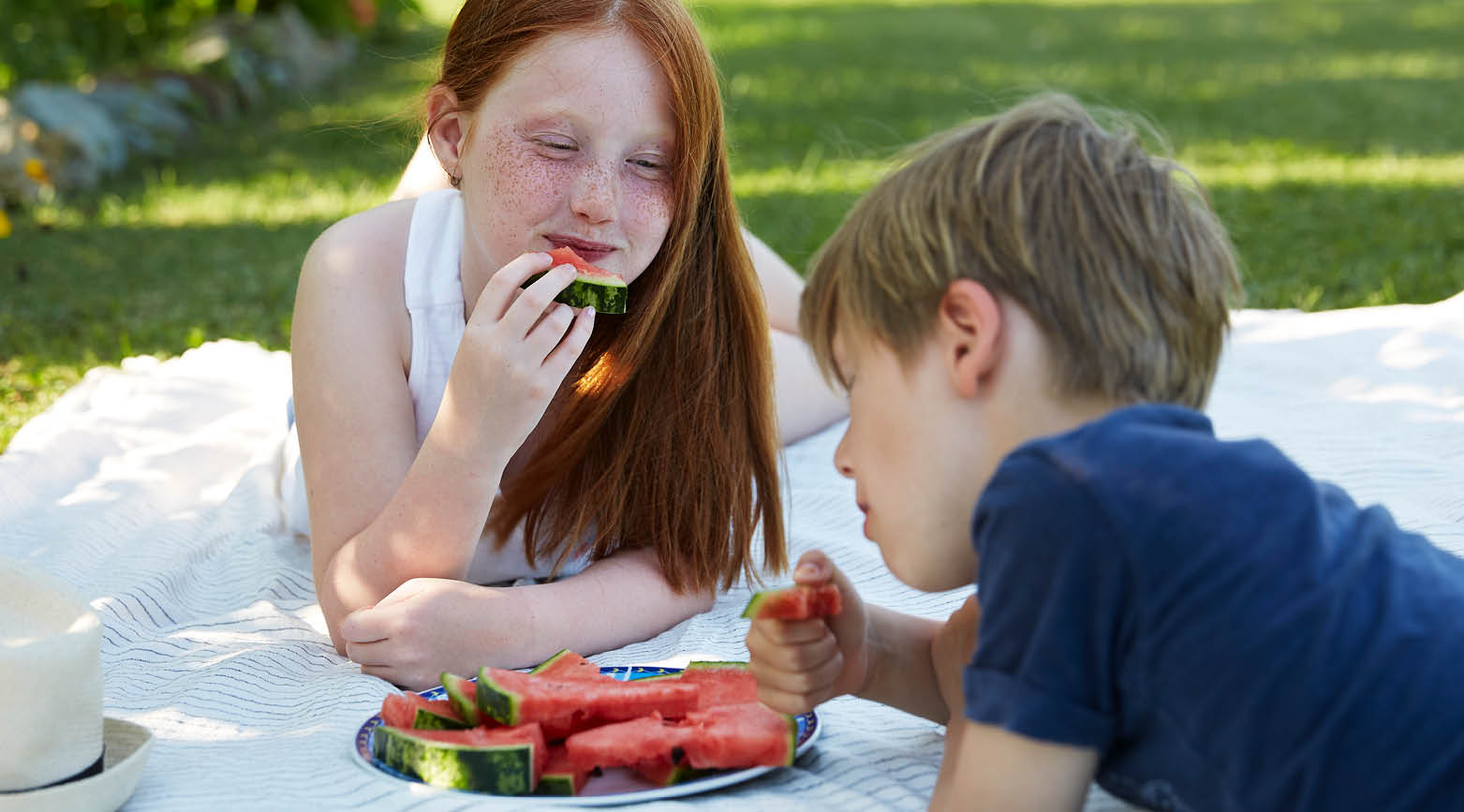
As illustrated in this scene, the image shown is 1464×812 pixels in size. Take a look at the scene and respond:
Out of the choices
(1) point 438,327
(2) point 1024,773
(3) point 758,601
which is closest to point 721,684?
(3) point 758,601

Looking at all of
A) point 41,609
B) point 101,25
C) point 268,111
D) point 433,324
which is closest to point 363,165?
point 268,111

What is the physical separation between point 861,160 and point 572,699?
297 inches

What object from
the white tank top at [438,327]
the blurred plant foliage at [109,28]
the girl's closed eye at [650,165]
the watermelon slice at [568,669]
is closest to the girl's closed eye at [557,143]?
the girl's closed eye at [650,165]

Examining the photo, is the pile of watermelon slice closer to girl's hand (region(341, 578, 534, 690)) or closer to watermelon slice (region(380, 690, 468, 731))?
watermelon slice (region(380, 690, 468, 731))

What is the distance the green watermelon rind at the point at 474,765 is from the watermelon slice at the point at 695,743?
0.09 m

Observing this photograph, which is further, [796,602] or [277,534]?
[277,534]

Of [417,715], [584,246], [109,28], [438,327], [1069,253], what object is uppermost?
[1069,253]

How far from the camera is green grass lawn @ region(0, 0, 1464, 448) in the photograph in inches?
246

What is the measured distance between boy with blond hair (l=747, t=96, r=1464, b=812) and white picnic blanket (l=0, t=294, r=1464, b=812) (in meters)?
0.56

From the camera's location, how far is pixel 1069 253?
1895 millimetres

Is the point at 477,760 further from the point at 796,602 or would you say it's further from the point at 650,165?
the point at 650,165

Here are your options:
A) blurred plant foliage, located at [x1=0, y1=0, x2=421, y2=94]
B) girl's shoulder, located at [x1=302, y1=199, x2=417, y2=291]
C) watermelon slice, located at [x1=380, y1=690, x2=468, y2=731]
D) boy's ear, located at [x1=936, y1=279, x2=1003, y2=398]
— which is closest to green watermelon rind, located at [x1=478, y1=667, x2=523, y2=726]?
watermelon slice, located at [x1=380, y1=690, x2=468, y2=731]

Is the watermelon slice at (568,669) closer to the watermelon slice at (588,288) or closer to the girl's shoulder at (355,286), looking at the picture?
the watermelon slice at (588,288)

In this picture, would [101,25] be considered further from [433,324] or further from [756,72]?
[433,324]
